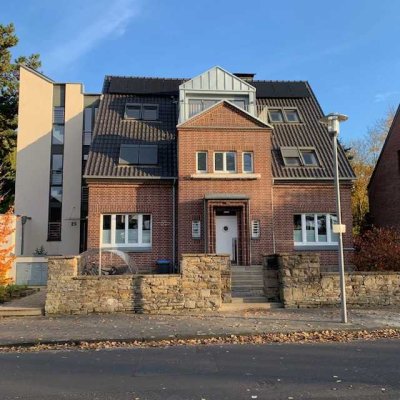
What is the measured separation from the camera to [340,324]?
11.0 meters

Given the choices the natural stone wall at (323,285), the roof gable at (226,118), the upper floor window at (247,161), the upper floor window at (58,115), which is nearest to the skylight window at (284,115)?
the roof gable at (226,118)

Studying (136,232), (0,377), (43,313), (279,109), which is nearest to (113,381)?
(0,377)

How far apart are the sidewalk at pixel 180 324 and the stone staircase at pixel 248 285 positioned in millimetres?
1048

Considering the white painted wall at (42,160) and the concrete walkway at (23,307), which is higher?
the white painted wall at (42,160)

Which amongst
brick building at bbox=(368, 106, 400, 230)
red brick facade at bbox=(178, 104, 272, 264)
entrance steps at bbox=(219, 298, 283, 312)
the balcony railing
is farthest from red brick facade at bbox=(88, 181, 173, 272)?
brick building at bbox=(368, 106, 400, 230)

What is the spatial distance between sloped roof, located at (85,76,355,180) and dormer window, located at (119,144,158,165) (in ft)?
0.91

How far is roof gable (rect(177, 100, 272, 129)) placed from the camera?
824 inches

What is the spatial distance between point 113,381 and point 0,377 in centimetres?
178

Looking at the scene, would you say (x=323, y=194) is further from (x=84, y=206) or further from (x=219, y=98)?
(x=84, y=206)

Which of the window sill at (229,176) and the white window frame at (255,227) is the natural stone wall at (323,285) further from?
the window sill at (229,176)

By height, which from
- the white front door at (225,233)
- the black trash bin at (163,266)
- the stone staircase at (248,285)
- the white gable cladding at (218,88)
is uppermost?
the white gable cladding at (218,88)

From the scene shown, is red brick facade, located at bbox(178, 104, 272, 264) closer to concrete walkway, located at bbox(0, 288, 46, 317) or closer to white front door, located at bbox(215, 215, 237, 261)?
white front door, located at bbox(215, 215, 237, 261)

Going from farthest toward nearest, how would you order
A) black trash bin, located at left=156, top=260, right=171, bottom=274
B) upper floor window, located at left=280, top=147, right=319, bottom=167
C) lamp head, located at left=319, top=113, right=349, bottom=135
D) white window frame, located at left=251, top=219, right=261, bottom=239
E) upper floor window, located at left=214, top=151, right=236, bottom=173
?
upper floor window, located at left=280, top=147, right=319, bottom=167 → upper floor window, located at left=214, top=151, right=236, bottom=173 → white window frame, located at left=251, top=219, right=261, bottom=239 → black trash bin, located at left=156, top=260, right=171, bottom=274 → lamp head, located at left=319, top=113, right=349, bottom=135

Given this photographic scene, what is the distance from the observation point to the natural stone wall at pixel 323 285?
13.6 m
